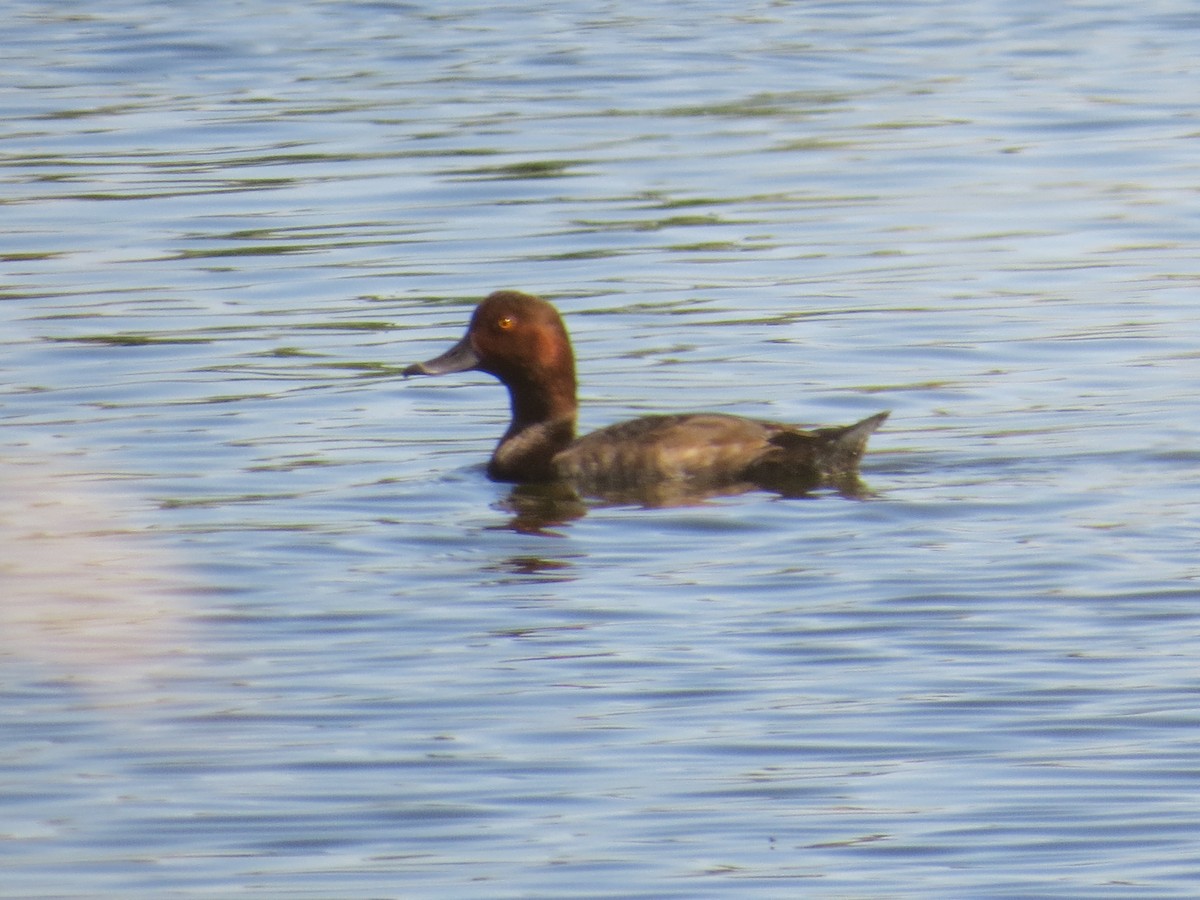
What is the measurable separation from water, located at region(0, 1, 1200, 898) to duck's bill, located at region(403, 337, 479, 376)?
30cm

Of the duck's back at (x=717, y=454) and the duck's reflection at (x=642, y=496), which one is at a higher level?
the duck's back at (x=717, y=454)

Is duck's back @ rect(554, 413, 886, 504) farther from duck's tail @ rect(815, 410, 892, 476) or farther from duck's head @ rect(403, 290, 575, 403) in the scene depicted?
duck's head @ rect(403, 290, 575, 403)

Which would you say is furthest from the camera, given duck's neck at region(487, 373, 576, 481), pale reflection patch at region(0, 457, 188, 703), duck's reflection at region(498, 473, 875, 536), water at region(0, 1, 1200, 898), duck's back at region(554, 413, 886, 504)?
duck's neck at region(487, 373, 576, 481)

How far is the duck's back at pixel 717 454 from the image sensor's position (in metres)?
9.99

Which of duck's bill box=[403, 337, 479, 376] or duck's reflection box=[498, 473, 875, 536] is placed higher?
duck's bill box=[403, 337, 479, 376]

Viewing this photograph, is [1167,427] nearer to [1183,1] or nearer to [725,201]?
[725,201]

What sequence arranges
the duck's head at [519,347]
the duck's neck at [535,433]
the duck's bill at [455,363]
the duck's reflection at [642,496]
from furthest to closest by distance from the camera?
the duck's bill at [455,363], the duck's head at [519,347], the duck's neck at [535,433], the duck's reflection at [642,496]

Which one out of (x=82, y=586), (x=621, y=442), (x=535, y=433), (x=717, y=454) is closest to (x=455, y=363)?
(x=535, y=433)

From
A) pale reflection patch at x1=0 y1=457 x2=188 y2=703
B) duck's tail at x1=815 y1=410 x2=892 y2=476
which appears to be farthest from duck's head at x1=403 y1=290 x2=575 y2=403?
pale reflection patch at x1=0 y1=457 x2=188 y2=703

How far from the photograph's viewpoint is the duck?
10047 millimetres

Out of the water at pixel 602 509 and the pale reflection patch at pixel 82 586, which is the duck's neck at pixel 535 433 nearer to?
the water at pixel 602 509

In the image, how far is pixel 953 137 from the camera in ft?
60.6

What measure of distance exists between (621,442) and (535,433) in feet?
1.87

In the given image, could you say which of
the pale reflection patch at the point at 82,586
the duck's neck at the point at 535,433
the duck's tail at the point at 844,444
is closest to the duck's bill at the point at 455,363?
the duck's neck at the point at 535,433
